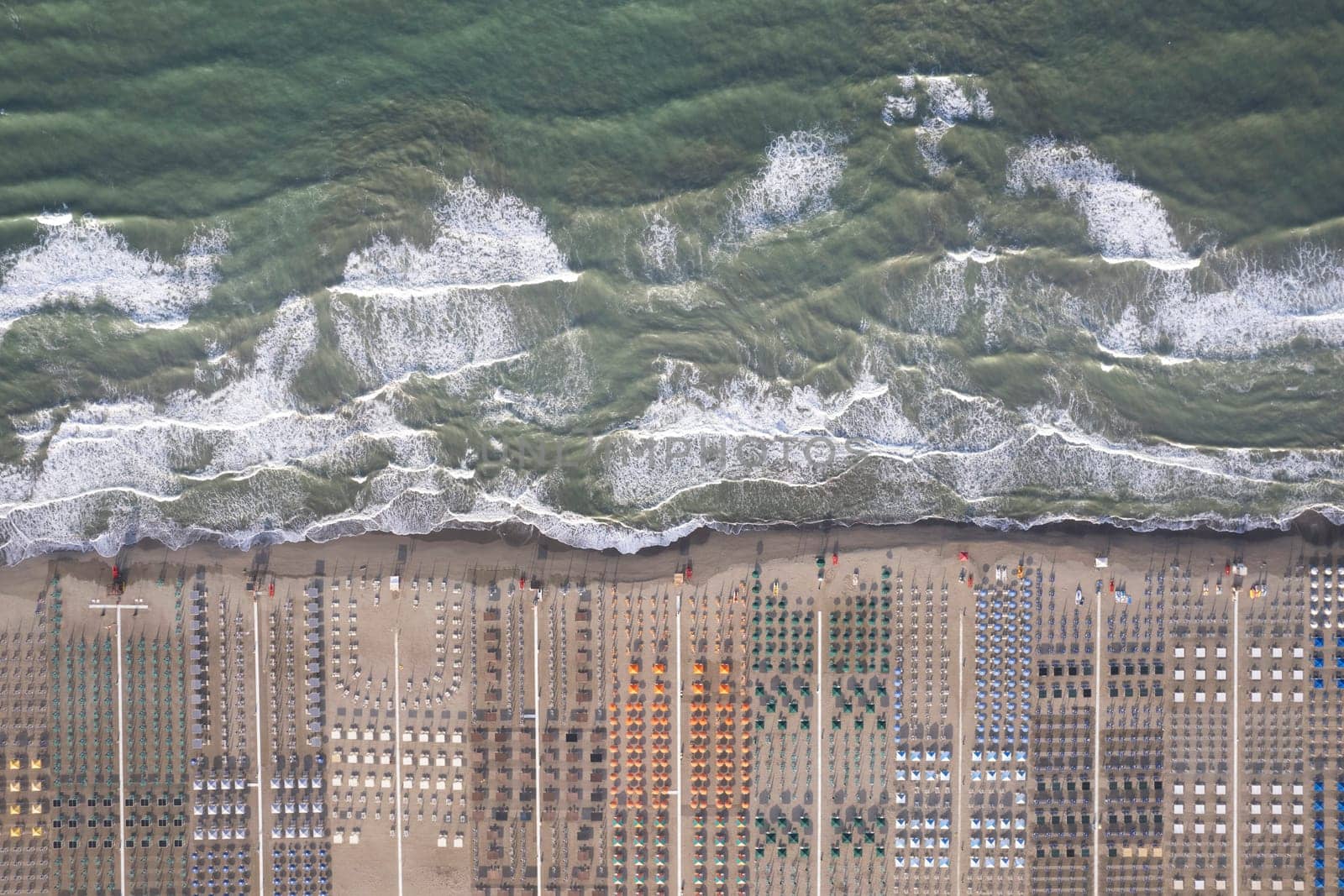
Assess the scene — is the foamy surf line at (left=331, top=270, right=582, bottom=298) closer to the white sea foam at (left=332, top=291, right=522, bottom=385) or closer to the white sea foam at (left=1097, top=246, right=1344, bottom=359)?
the white sea foam at (left=332, top=291, right=522, bottom=385)

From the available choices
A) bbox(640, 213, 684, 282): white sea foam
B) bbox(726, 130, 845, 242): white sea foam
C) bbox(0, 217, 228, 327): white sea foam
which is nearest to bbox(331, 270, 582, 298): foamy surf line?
bbox(640, 213, 684, 282): white sea foam

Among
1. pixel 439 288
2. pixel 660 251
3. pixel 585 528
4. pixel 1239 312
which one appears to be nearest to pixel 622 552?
pixel 585 528

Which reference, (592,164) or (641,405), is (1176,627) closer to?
(641,405)

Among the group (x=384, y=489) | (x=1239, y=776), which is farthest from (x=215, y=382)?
(x=1239, y=776)

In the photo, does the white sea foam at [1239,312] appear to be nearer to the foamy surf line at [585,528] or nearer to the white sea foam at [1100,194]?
the white sea foam at [1100,194]

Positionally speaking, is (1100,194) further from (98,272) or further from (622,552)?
(98,272)

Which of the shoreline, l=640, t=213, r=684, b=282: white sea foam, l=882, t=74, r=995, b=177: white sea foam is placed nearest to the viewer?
l=882, t=74, r=995, b=177: white sea foam
